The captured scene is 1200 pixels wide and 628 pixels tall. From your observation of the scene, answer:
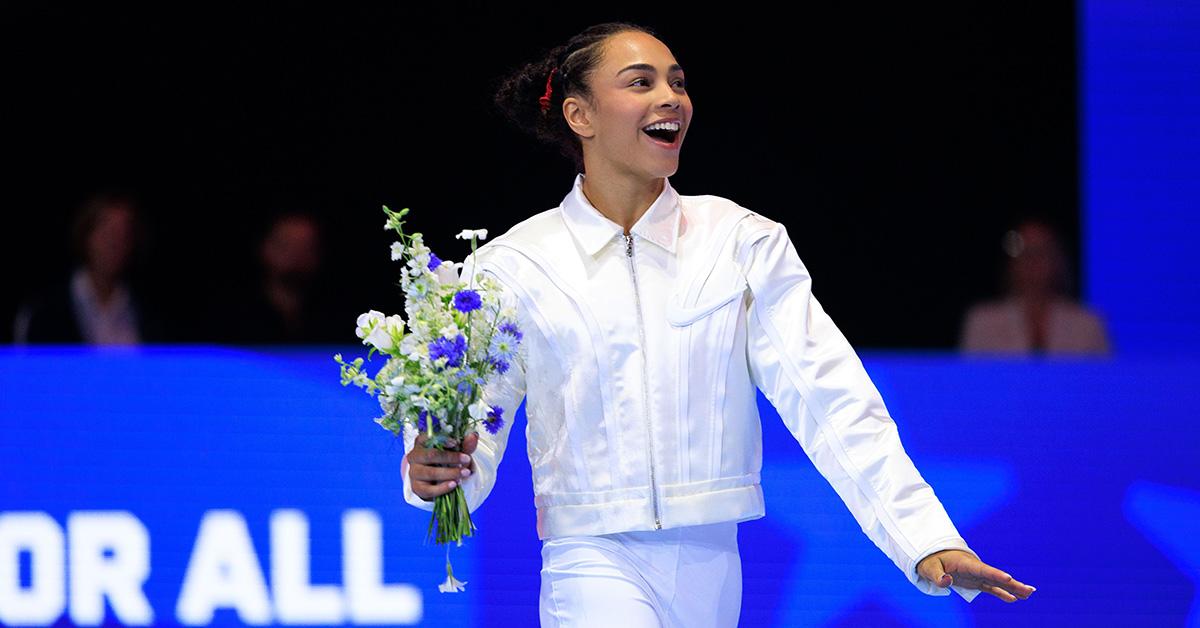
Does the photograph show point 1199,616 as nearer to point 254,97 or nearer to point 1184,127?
point 1184,127

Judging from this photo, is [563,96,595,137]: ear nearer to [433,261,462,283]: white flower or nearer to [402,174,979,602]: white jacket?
[402,174,979,602]: white jacket

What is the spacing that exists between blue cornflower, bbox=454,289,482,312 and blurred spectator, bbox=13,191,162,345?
3.08 metres

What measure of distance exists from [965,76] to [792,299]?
11.3ft

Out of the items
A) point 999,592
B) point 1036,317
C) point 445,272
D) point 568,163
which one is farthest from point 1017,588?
point 568,163

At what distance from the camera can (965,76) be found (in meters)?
6.36

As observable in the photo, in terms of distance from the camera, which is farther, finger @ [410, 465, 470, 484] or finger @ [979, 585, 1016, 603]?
finger @ [410, 465, 470, 484]

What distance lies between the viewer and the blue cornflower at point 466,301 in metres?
2.95

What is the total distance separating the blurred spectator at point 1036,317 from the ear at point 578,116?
2.36m

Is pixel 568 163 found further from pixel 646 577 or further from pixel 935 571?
pixel 935 571

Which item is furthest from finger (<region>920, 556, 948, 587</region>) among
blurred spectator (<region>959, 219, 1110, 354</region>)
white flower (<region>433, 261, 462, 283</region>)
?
blurred spectator (<region>959, 219, 1110, 354</region>)

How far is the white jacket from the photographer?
10.2 feet

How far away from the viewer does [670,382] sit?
10.4 feet

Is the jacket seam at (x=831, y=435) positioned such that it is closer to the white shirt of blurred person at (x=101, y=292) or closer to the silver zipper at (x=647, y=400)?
the silver zipper at (x=647, y=400)

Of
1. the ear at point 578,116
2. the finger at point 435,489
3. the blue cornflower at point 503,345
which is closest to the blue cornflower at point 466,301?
the blue cornflower at point 503,345
